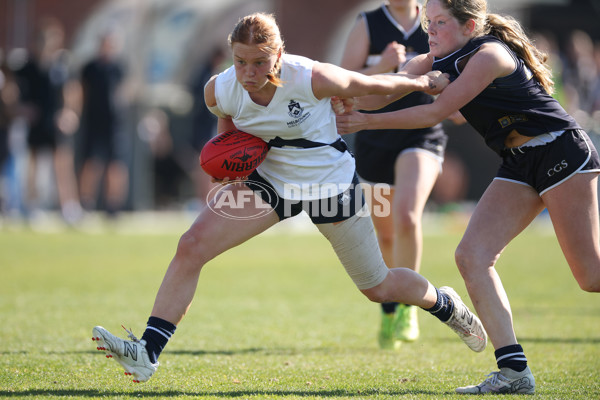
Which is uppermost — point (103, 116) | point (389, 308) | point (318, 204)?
point (318, 204)

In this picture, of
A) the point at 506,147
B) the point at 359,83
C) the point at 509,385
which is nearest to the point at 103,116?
the point at 359,83

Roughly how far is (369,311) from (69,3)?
42.8 feet

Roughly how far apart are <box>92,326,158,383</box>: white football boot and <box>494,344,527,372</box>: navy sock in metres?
1.79

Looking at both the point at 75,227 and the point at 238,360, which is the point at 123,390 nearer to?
the point at 238,360

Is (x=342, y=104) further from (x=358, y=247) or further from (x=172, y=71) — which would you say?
(x=172, y=71)

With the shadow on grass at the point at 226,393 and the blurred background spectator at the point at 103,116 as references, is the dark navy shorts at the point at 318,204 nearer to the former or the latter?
the shadow on grass at the point at 226,393

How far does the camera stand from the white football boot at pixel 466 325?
186 inches

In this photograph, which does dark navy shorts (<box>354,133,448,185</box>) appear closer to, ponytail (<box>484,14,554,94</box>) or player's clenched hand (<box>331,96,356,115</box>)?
ponytail (<box>484,14,554,94</box>)

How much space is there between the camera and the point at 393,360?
16.9 feet

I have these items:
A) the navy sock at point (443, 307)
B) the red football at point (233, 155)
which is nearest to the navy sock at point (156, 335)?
the red football at point (233, 155)

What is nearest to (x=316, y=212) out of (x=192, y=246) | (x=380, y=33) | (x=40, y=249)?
(x=192, y=246)

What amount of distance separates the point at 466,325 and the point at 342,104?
4.96ft

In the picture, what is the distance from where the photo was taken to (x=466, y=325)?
187 inches

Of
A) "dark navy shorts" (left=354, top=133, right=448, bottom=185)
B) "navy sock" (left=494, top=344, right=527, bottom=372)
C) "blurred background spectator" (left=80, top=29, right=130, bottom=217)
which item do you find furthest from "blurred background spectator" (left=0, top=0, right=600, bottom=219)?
"navy sock" (left=494, top=344, right=527, bottom=372)
